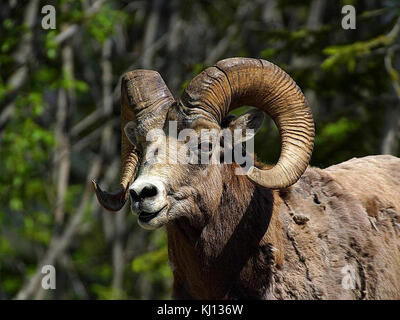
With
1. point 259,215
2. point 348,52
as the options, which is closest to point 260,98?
point 259,215

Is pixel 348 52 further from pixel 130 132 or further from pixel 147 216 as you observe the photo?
pixel 147 216

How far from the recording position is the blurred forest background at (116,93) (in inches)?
614

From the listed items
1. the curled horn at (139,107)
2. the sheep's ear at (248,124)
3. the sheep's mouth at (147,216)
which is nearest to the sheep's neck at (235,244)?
the sheep's ear at (248,124)

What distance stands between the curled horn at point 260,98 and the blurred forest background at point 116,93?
5.56 metres

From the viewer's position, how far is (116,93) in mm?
20812

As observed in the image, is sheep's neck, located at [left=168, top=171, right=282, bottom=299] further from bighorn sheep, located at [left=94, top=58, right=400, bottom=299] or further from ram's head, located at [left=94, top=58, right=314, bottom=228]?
ram's head, located at [left=94, top=58, right=314, bottom=228]

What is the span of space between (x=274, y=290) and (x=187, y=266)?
942 mm

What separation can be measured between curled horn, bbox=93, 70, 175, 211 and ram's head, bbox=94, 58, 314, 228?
0.01 meters

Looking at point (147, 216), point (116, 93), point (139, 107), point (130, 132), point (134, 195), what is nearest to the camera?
point (134, 195)

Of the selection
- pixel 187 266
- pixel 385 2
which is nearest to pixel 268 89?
pixel 187 266

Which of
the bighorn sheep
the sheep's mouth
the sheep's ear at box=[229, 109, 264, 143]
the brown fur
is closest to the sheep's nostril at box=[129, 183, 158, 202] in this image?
the sheep's mouth

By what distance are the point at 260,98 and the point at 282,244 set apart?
1.54 meters

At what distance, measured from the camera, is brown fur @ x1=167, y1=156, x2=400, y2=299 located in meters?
8.44

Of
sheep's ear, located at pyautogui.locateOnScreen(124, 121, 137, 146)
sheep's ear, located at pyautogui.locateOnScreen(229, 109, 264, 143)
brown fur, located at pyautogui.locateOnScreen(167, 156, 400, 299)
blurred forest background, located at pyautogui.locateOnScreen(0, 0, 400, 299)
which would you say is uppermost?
sheep's ear, located at pyautogui.locateOnScreen(229, 109, 264, 143)
